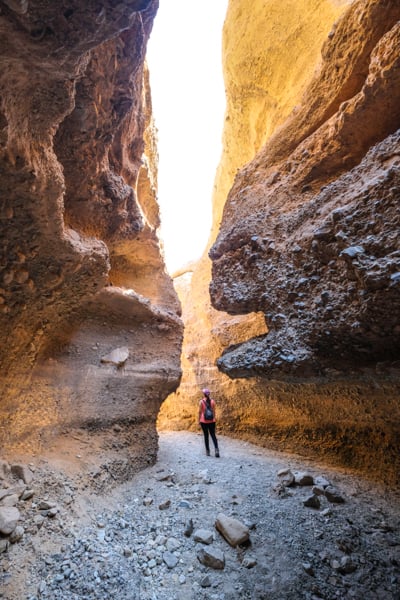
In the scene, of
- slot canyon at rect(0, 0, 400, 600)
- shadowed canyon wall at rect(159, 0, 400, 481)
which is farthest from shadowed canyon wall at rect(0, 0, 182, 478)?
shadowed canyon wall at rect(159, 0, 400, 481)

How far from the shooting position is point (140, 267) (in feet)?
19.0

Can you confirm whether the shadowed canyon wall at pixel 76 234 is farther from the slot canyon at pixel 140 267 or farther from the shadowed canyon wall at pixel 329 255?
the shadowed canyon wall at pixel 329 255

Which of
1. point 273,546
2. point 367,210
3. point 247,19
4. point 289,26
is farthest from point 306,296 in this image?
point 247,19

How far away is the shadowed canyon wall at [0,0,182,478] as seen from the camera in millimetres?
1685

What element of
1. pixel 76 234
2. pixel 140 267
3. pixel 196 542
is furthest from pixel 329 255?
pixel 140 267

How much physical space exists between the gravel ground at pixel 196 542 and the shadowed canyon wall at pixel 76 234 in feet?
2.63

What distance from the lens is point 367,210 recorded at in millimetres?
2412

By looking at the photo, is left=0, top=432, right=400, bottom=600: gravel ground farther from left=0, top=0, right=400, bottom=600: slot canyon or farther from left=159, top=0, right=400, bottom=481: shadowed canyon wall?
left=159, top=0, right=400, bottom=481: shadowed canyon wall

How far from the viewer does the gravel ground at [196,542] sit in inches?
79.7

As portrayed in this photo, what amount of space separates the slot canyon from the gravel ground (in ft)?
0.11

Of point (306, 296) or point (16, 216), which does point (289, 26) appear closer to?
point (306, 296)

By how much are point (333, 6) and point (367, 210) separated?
6519 mm

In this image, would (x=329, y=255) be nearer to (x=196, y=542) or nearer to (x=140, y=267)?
(x=196, y=542)

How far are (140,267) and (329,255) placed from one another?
12.9 feet
